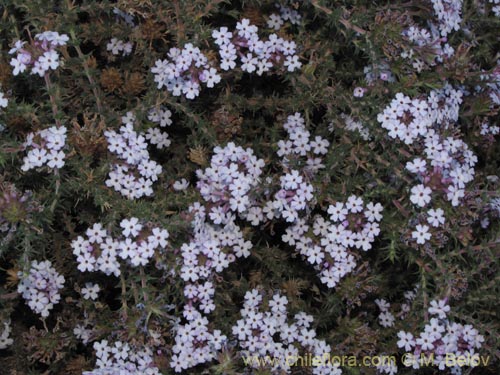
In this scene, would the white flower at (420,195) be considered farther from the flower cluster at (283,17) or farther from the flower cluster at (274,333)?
the flower cluster at (283,17)

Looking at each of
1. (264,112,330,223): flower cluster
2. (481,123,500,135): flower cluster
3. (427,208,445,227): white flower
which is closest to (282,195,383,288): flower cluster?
(264,112,330,223): flower cluster

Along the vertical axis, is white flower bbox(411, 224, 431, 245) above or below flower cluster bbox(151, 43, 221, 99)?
below

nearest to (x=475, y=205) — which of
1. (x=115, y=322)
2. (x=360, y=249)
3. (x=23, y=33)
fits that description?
(x=360, y=249)

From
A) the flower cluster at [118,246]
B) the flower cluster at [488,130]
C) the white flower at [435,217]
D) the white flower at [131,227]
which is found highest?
the flower cluster at [488,130]

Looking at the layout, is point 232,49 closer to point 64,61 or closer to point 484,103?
point 64,61

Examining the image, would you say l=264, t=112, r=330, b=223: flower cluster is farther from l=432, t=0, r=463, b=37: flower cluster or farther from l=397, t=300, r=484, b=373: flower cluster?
l=432, t=0, r=463, b=37: flower cluster

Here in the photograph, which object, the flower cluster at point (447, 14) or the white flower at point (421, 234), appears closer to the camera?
Answer: the white flower at point (421, 234)

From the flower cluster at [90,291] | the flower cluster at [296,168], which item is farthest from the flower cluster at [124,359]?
the flower cluster at [296,168]
